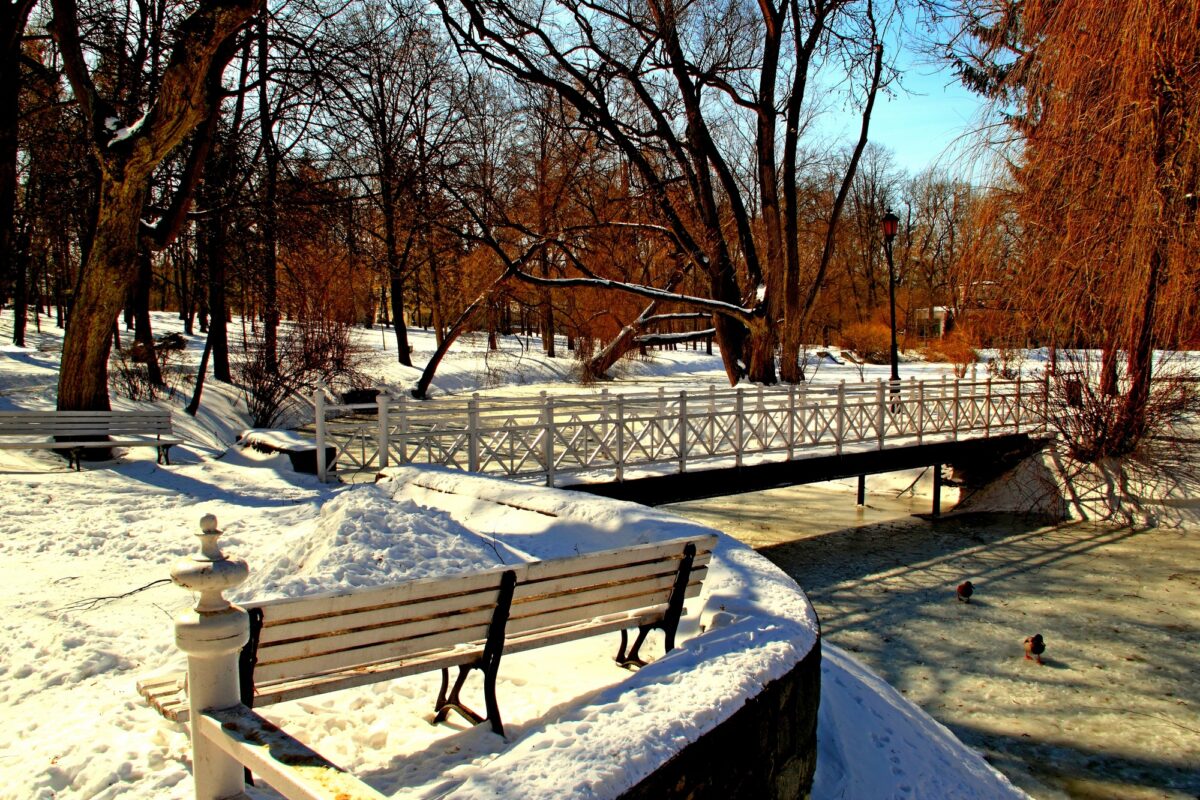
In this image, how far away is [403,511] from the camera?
285 inches

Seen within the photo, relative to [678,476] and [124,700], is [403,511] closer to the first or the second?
[124,700]

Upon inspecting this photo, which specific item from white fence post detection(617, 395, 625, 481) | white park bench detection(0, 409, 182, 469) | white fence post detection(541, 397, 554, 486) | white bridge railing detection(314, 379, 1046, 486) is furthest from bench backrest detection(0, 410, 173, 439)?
white fence post detection(617, 395, 625, 481)

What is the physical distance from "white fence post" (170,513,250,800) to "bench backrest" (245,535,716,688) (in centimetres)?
58

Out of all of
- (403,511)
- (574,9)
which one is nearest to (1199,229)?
(403,511)

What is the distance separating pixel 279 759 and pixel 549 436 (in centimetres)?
886

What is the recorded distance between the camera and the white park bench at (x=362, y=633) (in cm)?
253

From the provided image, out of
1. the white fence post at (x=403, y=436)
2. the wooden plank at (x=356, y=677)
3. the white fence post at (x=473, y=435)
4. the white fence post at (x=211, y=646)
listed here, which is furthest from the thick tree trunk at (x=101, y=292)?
the white fence post at (x=211, y=646)

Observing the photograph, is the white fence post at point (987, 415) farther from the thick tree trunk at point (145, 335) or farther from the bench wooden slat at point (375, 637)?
the thick tree trunk at point (145, 335)

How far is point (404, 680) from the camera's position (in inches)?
190

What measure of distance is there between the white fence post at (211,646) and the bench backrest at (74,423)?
10.9m

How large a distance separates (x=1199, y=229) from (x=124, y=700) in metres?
12.4

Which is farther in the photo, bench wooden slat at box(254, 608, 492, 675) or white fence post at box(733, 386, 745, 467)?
white fence post at box(733, 386, 745, 467)

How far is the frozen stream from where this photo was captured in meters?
6.64

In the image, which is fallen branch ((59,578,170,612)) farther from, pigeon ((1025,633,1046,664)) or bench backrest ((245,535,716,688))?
pigeon ((1025,633,1046,664))
